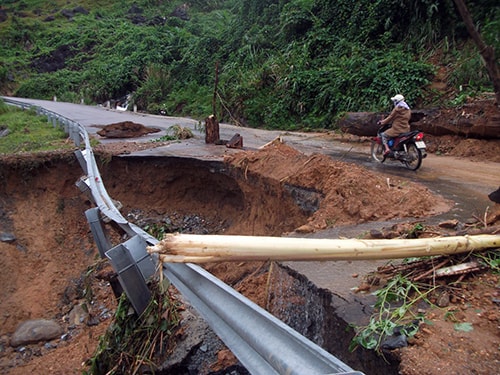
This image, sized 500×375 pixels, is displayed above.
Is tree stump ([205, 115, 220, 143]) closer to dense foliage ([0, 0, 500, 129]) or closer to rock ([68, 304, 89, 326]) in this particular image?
dense foliage ([0, 0, 500, 129])

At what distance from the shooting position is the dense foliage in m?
14.7

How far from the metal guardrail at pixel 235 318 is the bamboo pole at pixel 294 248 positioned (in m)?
0.20

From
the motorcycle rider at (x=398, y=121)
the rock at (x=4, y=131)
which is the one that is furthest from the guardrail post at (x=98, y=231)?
the rock at (x=4, y=131)

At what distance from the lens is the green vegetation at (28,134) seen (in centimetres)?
1147

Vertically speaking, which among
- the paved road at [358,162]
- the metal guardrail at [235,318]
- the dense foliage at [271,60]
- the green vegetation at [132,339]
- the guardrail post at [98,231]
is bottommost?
the green vegetation at [132,339]

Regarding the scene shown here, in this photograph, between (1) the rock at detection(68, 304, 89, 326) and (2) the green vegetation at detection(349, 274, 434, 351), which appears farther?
(1) the rock at detection(68, 304, 89, 326)

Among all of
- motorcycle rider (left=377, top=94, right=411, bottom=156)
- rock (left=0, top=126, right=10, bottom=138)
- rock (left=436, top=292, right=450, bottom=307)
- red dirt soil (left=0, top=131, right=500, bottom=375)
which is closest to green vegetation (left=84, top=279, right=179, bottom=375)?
red dirt soil (left=0, top=131, right=500, bottom=375)

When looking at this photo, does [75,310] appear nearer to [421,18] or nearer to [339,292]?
[339,292]

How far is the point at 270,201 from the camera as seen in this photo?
24.4 feet

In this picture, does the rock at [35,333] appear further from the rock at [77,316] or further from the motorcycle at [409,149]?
the motorcycle at [409,149]

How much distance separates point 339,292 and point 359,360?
24.9 inches

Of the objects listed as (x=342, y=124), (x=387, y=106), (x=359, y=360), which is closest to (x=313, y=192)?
(x=359, y=360)

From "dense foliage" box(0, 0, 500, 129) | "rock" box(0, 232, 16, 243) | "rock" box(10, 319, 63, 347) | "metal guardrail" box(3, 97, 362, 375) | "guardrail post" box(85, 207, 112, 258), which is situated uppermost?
"dense foliage" box(0, 0, 500, 129)

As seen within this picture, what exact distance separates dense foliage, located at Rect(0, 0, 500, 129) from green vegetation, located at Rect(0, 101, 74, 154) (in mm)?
4525
